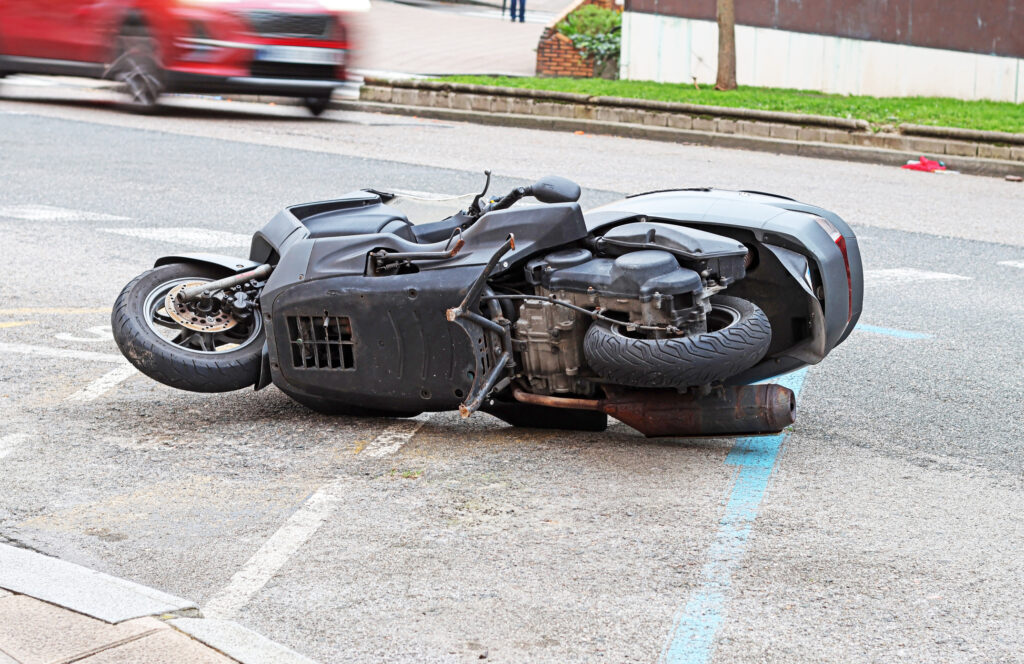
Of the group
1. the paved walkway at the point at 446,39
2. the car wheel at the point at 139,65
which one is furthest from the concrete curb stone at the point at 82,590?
the paved walkway at the point at 446,39

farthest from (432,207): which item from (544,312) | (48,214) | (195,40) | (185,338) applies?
(195,40)

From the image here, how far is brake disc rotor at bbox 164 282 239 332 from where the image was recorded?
6296mm

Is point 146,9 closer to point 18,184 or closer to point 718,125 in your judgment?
point 18,184

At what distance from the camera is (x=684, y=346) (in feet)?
17.6

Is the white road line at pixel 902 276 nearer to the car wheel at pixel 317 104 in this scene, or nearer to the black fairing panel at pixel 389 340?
the black fairing panel at pixel 389 340

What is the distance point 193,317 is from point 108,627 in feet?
8.33

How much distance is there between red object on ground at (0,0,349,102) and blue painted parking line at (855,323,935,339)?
36.6 ft

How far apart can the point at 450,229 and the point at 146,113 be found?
508 inches

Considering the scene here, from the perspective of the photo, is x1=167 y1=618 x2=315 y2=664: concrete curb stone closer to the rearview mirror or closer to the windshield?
the rearview mirror

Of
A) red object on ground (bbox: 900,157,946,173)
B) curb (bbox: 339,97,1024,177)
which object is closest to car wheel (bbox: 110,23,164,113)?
curb (bbox: 339,97,1024,177)

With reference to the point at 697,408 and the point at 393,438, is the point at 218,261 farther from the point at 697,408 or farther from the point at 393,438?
the point at 697,408

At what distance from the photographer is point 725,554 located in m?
4.82

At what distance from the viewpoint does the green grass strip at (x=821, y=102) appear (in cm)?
1830

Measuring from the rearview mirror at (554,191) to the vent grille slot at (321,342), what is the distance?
979 millimetres
